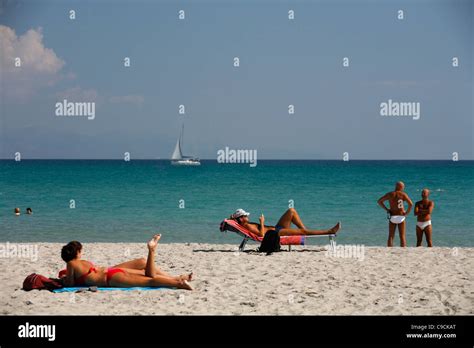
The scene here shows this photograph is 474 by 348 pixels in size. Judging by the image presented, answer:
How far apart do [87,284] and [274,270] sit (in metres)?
3.23

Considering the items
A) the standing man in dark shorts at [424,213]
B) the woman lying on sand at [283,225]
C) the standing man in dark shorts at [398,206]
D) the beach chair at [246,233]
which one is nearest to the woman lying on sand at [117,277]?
the beach chair at [246,233]

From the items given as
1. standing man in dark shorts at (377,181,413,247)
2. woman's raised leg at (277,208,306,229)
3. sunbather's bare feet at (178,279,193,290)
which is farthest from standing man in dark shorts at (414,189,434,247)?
sunbather's bare feet at (178,279,193,290)

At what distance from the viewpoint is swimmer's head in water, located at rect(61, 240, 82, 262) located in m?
8.02

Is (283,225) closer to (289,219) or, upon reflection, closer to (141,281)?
(289,219)

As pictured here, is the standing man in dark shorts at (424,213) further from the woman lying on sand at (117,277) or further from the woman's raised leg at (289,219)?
the woman lying on sand at (117,277)

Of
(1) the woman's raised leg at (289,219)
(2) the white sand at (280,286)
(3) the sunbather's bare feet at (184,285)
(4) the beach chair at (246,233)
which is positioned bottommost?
(2) the white sand at (280,286)

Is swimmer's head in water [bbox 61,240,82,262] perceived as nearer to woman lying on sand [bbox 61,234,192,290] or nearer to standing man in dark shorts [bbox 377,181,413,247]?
woman lying on sand [bbox 61,234,192,290]

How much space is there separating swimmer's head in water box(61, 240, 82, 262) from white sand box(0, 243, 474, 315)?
1.76ft

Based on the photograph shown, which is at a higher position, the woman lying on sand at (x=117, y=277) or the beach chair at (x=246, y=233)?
the beach chair at (x=246, y=233)

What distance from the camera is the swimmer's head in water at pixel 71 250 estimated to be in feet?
26.3

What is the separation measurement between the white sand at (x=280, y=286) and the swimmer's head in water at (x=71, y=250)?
0.54 metres

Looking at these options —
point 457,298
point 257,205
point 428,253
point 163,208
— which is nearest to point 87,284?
point 457,298
